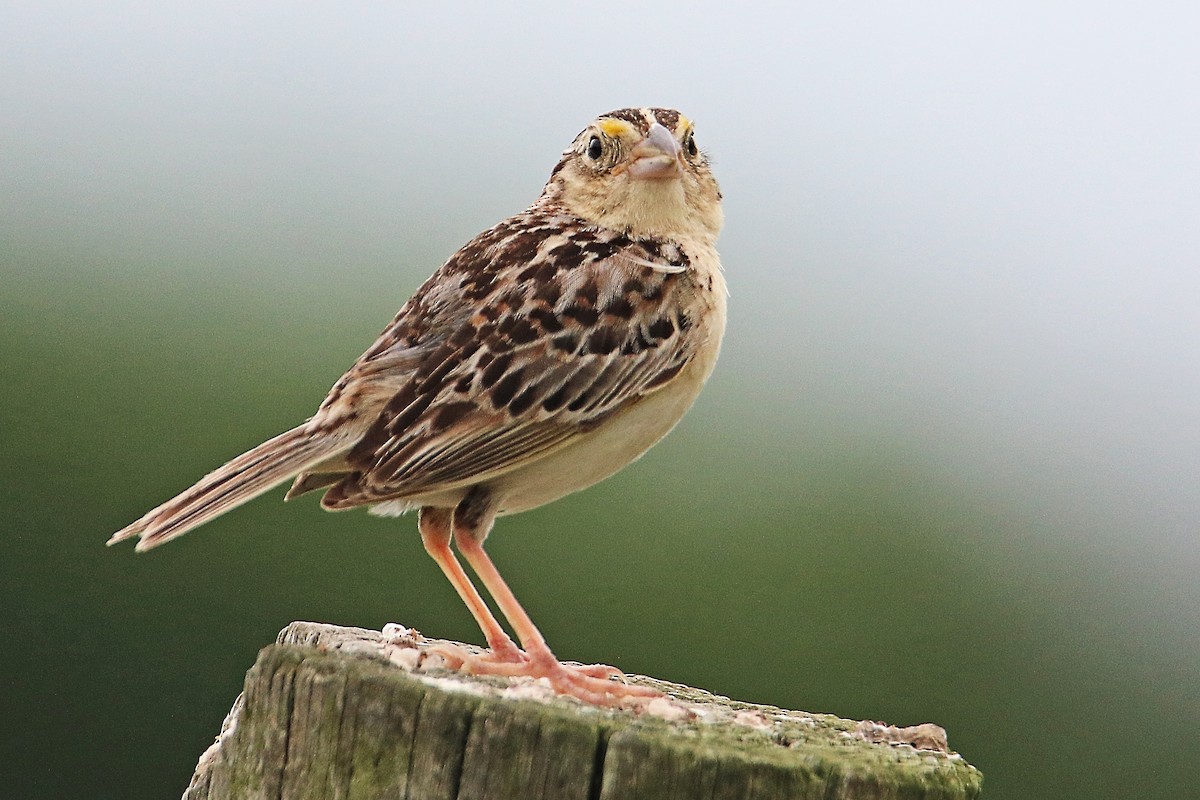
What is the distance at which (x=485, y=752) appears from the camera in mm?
2781

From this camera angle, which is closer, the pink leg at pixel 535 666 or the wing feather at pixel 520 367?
the pink leg at pixel 535 666

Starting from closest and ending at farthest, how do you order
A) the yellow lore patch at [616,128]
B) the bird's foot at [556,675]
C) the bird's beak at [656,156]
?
1. the bird's foot at [556,675]
2. the bird's beak at [656,156]
3. the yellow lore patch at [616,128]

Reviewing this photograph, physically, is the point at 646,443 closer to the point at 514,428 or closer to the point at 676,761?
the point at 514,428

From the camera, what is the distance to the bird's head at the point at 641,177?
4.25m

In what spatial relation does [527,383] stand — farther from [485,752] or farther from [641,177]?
[485,752]

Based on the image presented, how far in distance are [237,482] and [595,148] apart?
67.2 inches

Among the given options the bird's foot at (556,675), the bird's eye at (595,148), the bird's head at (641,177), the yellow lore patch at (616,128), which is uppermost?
the yellow lore patch at (616,128)

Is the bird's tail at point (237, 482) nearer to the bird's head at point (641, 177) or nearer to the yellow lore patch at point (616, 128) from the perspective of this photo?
the bird's head at point (641, 177)

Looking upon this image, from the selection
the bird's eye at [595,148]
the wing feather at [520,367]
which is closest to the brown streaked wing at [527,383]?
the wing feather at [520,367]

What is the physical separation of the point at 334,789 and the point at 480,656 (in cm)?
108

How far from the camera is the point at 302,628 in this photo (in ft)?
13.1

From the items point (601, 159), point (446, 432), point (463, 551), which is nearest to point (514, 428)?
point (446, 432)

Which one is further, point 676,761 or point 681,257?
point 681,257

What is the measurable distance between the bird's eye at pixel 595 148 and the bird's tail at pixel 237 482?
1.36m
